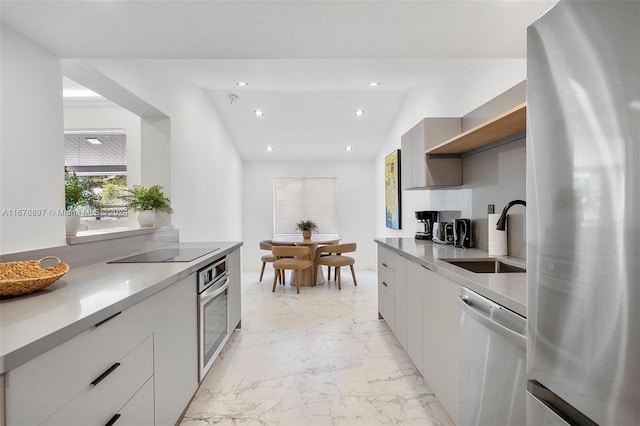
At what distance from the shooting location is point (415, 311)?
7.14ft

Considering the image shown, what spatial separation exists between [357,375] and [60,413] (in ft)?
6.10

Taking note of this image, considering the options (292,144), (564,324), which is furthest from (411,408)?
(292,144)

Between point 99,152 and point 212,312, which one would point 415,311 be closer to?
point 212,312

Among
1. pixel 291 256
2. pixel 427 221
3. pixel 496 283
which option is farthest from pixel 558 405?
pixel 291 256

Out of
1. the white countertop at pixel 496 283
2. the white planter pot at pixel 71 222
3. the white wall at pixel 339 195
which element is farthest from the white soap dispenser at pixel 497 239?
the white wall at pixel 339 195

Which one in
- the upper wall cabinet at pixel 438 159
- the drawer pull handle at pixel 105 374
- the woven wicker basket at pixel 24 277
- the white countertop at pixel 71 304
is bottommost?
the drawer pull handle at pixel 105 374

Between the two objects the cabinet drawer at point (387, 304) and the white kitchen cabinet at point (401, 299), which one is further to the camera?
the cabinet drawer at point (387, 304)

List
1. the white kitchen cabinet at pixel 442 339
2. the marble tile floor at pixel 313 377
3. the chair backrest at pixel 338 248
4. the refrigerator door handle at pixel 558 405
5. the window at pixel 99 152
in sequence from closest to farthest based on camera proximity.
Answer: the refrigerator door handle at pixel 558 405 → the white kitchen cabinet at pixel 442 339 → the marble tile floor at pixel 313 377 → the window at pixel 99 152 → the chair backrest at pixel 338 248

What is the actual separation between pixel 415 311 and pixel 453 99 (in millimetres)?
2177

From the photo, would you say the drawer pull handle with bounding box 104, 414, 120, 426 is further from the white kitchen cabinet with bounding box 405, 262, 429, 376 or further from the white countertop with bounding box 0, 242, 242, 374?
the white kitchen cabinet with bounding box 405, 262, 429, 376

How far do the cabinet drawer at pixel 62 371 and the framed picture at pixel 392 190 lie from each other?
13.5ft

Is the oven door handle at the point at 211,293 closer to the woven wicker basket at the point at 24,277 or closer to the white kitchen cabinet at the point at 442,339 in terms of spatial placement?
the woven wicker basket at the point at 24,277

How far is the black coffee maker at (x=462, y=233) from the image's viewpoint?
8.86 ft

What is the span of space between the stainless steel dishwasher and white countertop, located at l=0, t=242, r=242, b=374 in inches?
54.6
